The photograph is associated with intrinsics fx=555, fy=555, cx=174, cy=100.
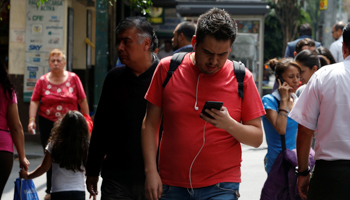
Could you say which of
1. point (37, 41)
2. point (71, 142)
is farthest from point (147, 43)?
point (37, 41)

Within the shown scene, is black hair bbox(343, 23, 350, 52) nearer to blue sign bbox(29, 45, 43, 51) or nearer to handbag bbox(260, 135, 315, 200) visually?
handbag bbox(260, 135, 315, 200)

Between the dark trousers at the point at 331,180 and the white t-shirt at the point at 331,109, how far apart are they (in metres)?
0.04

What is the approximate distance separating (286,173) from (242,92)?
5.35ft

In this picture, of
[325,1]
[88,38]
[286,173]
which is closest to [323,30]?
[325,1]

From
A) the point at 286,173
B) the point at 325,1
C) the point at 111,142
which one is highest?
the point at 325,1

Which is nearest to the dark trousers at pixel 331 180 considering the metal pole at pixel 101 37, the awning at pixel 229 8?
the metal pole at pixel 101 37

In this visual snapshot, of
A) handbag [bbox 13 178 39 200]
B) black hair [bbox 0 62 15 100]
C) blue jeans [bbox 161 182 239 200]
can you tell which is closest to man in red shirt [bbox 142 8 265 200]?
blue jeans [bbox 161 182 239 200]

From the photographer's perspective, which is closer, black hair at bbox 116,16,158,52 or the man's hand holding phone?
the man's hand holding phone

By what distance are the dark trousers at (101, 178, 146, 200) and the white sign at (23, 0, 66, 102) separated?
7820 mm

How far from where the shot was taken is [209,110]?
2.83 meters

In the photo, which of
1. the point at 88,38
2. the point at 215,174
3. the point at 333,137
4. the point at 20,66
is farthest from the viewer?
the point at 88,38

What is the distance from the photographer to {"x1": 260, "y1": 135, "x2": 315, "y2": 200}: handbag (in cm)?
439

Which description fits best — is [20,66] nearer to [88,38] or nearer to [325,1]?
[88,38]

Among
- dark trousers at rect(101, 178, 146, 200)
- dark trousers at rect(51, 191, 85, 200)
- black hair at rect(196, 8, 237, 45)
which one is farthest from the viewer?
dark trousers at rect(51, 191, 85, 200)
